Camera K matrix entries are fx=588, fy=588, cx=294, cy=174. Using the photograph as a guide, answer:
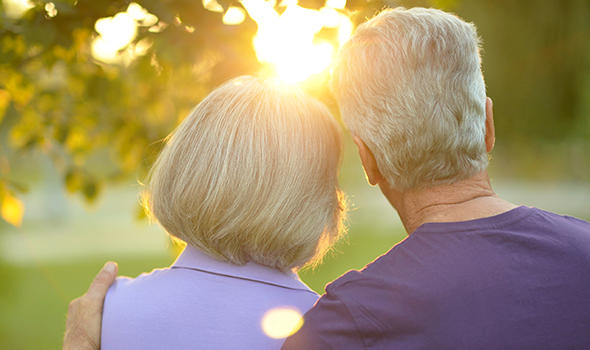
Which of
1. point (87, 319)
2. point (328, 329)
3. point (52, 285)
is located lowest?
point (52, 285)

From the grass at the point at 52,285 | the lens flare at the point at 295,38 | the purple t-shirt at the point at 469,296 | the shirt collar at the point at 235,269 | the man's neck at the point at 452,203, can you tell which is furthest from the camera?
the grass at the point at 52,285

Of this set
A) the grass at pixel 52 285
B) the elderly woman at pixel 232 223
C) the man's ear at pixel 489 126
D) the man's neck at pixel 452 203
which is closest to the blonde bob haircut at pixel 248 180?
the elderly woman at pixel 232 223

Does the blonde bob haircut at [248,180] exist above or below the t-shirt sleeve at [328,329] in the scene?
above

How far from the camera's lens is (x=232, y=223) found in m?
1.58

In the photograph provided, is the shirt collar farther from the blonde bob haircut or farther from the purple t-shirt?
the purple t-shirt

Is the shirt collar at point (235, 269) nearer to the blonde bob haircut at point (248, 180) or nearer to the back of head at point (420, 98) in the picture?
the blonde bob haircut at point (248, 180)

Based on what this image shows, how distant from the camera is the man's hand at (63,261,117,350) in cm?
162

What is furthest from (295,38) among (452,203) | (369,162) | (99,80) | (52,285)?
(52,285)

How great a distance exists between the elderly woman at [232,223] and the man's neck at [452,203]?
0.80 feet

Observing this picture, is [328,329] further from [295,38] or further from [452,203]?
[295,38]

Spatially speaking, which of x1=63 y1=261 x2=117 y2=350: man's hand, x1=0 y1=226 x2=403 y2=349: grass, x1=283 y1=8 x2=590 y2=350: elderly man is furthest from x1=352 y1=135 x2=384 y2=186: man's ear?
x1=0 y1=226 x2=403 y2=349: grass

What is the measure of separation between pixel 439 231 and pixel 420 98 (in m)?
0.34

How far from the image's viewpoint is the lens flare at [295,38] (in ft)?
6.08

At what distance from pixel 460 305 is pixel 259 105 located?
78 cm
